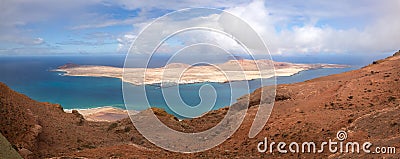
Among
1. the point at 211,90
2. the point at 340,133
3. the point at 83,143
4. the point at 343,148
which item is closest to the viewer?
the point at 211,90

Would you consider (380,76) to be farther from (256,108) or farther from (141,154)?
(141,154)

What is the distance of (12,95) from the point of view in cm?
2105

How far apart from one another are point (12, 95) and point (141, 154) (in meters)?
11.6

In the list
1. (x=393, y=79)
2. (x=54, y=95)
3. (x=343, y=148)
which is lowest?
(x=54, y=95)

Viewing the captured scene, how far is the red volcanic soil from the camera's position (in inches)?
568

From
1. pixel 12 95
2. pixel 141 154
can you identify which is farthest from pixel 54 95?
pixel 141 154

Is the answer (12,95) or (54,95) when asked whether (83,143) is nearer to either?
(12,95)

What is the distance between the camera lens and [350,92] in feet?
70.7

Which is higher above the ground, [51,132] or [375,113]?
[375,113]

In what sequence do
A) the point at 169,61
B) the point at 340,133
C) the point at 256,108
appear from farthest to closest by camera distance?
the point at 256,108
the point at 340,133
the point at 169,61

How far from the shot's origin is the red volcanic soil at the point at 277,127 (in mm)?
14430

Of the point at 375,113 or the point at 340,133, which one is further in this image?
the point at 375,113

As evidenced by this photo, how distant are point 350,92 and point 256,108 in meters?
6.85

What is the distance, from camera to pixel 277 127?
17703 mm
